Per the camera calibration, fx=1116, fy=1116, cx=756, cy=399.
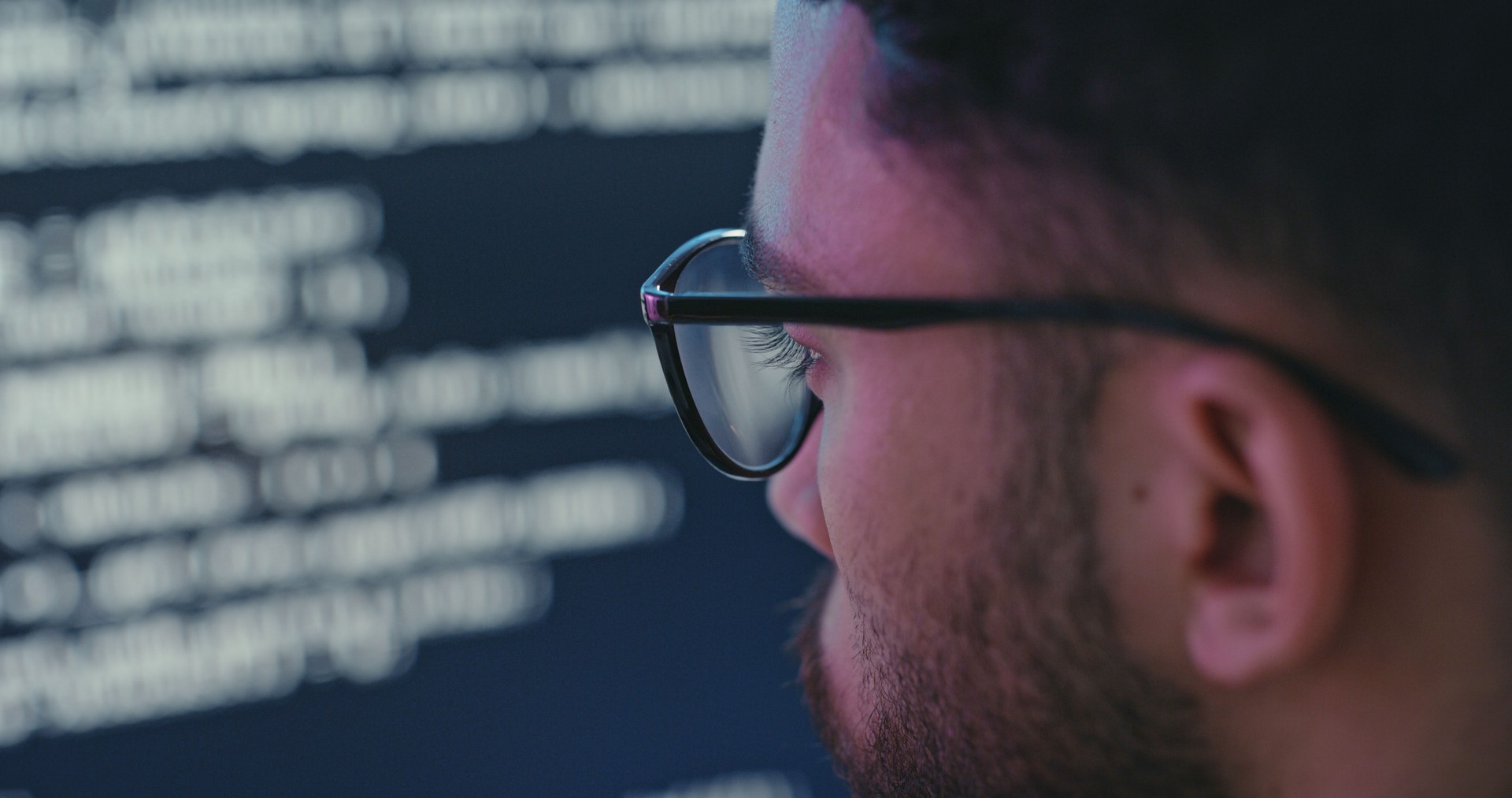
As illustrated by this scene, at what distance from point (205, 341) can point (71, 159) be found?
179 mm

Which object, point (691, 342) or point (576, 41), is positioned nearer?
point (691, 342)

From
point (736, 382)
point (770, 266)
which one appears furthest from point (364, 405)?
point (770, 266)

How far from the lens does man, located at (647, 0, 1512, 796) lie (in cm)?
39

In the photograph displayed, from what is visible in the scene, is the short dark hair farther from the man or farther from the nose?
the nose

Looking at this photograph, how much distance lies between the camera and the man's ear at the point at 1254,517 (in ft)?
1.30

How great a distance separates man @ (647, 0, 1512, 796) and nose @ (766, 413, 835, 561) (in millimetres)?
157

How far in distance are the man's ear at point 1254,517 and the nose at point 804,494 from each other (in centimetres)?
28

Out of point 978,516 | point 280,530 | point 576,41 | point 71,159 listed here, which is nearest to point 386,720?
point 280,530

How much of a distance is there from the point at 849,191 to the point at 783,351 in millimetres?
155

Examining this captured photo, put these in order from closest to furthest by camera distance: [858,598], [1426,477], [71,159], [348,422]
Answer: [1426,477], [858,598], [71,159], [348,422]

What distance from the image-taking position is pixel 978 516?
484 millimetres

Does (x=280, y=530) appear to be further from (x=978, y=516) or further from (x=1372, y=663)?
(x=1372, y=663)

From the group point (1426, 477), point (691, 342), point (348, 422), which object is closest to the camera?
point (1426, 477)

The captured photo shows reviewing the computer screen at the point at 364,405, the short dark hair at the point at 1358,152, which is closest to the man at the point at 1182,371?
the short dark hair at the point at 1358,152
